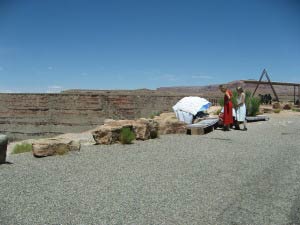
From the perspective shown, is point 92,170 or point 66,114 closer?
point 92,170

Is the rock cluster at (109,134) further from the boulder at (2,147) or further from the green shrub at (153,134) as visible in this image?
the boulder at (2,147)

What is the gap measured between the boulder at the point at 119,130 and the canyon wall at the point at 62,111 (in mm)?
50851

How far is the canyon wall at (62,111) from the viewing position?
2557 inches

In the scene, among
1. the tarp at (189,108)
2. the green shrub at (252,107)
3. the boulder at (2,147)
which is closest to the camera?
the boulder at (2,147)

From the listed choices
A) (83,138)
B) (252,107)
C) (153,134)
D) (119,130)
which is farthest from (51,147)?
(252,107)

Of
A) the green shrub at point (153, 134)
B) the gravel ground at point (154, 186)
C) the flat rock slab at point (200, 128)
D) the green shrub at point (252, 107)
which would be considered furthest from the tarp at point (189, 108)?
the gravel ground at point (154, 186)

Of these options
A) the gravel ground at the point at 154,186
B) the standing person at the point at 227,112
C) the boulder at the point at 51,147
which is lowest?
the gravel ground at the point at 154,186

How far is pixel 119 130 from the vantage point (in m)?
10.0

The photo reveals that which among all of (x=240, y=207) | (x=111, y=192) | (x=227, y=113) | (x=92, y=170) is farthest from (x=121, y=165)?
(x=227, y=113)

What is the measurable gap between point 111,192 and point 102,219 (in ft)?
3.46

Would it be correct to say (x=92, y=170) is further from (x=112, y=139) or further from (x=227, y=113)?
(x=227, y=113)

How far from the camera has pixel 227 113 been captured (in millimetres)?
13203

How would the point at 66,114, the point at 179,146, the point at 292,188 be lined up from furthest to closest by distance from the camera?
the point at 66,114, the point at 179,146, the point at 292,188

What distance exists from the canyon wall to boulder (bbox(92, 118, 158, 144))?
5085 cm
